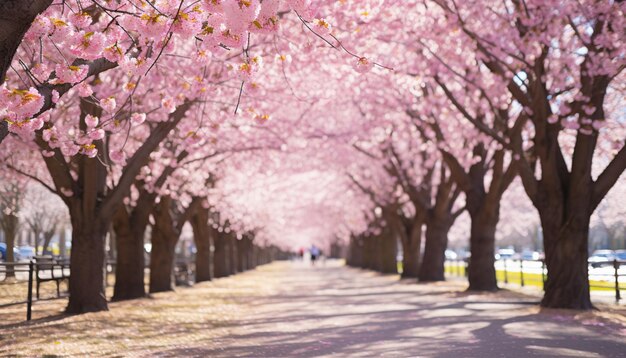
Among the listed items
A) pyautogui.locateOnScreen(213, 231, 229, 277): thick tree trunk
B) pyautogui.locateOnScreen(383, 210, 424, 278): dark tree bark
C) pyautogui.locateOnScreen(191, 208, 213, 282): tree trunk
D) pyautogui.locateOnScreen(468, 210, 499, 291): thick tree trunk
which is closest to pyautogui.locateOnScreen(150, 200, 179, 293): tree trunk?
pyautogui.locateOnScreen(191, 208, 213, 282): tree trunk

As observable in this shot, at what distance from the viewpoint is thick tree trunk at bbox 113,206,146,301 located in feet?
65.4

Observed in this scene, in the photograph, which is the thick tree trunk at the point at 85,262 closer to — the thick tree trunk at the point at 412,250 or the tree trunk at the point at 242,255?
the thick tree trunk at the point at 412,250

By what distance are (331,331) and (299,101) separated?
17.2 feet

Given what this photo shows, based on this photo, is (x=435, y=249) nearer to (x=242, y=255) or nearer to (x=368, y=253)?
(x=368, y=253)

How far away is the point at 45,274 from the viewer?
55.9ft

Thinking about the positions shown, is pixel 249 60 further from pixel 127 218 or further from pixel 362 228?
pixel 362 228

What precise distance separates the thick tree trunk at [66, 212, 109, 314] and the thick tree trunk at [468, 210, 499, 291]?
11767 millimetres

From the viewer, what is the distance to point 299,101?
50.4 ft

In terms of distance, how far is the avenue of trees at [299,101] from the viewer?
7.07 metres

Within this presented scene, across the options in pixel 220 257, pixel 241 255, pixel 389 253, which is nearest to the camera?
pixel 220 257

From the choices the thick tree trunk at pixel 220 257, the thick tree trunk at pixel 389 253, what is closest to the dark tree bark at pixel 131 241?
the thick tree trunk at pixel 220 257

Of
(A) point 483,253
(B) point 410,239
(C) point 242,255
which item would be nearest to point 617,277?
(A) point 483,253

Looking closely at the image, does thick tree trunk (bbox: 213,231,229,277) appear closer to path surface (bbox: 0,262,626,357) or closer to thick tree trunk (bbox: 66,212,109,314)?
path surface (bbox: 0,262,626,357)

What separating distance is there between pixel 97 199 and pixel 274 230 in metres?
54.0
